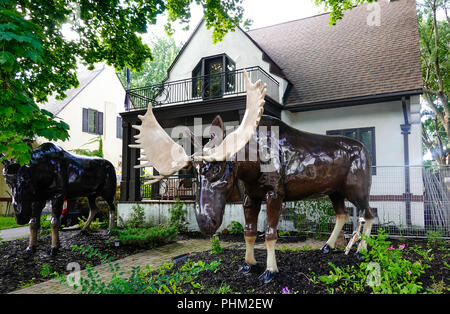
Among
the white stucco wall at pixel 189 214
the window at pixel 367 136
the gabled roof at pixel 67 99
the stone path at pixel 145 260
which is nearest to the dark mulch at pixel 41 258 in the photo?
the stone path at pixel 145 260

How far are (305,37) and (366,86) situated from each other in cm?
524

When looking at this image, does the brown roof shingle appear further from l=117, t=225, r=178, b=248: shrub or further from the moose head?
the moose head

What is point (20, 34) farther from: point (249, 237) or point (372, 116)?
point (372, 116)

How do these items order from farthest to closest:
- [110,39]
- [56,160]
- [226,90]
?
1. [226,90]
2. [110,39]
3. [56,160]

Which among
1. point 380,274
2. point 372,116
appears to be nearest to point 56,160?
point 380,274

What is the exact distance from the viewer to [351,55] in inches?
461

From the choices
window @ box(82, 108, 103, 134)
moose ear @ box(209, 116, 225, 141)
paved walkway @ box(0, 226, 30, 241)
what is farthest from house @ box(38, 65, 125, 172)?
moose ear @ box(209, 116, 225, 141)

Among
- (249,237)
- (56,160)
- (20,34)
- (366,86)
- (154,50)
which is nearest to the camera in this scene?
(20,34)

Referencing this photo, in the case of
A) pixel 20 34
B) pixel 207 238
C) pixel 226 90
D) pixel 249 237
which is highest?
pixel 226 90

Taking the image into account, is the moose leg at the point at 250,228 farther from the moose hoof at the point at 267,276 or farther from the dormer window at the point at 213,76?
the dormer window at the point at 213,76

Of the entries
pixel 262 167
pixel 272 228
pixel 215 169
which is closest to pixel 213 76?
pixel 262 167

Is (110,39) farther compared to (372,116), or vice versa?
(372,116)

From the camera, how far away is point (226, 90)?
12.0 meters

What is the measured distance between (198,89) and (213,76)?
937 millimetres
